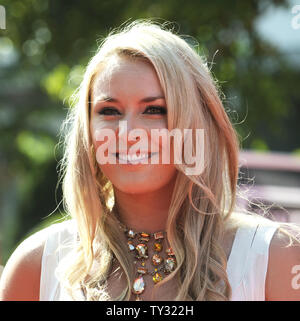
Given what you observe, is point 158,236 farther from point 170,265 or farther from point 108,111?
point 108,111

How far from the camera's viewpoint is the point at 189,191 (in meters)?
1.80

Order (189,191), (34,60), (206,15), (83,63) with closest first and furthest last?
1. (189,191)
2. (206,15)
3. (83,63)
4. (34,60)

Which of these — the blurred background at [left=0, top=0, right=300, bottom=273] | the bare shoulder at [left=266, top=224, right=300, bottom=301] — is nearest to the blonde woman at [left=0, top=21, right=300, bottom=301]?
the bare shoulder at [left=266, top=224, right=300, bottom=301]

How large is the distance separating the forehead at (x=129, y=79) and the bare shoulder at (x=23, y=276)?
0.56 metres

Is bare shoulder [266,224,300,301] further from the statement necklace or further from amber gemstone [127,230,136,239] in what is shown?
amber gemstone [127,230,136,239]

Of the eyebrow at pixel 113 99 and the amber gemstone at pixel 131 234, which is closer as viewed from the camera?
the eyebrow at pixel 113 99

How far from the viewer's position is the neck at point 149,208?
6.03 feet

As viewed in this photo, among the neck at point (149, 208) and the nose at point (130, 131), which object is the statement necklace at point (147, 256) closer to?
the neck at point (149, 208)

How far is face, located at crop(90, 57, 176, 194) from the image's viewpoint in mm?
1722

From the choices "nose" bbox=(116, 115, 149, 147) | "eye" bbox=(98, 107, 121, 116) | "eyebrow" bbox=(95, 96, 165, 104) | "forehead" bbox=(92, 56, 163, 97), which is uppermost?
"forehead" bbox=(92, 56, 163, 97)

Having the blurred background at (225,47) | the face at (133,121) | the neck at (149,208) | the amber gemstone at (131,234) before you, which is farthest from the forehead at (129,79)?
the blurred background at (225,47)
